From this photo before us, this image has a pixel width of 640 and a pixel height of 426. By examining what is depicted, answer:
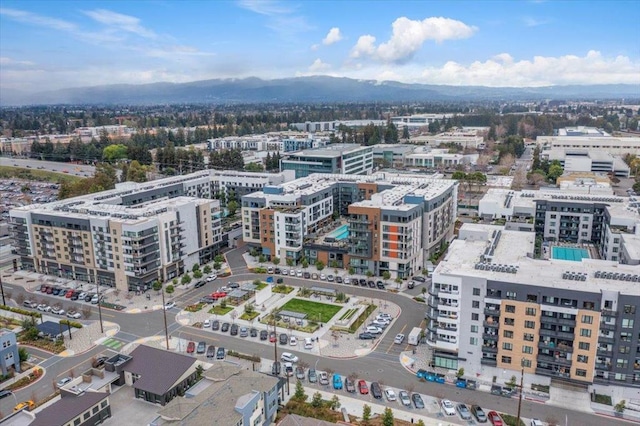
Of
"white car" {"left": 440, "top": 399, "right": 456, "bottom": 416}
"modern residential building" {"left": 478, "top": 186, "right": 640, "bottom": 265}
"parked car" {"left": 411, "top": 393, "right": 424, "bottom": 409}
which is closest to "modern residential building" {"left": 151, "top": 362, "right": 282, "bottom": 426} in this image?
"parked car" {"left": 411, "top": 393, "right": 424, "bottom": 409}

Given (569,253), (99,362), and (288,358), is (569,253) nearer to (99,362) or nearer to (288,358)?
(288,358)

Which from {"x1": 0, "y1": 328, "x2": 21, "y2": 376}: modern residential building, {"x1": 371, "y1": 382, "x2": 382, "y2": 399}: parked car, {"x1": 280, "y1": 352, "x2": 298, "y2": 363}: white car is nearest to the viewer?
{"x1": 371, "y1": 382, "x2": 382, "y2": 399}: parked car

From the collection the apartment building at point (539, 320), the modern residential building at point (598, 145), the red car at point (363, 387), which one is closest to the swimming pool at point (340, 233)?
the apartment building at point (539, 320)

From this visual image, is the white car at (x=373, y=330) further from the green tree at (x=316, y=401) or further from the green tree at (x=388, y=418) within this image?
the green tree at (x=388, y=418)

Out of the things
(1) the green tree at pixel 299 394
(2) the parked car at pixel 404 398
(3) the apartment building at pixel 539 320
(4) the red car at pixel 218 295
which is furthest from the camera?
(4) the red car at pixel 218 295

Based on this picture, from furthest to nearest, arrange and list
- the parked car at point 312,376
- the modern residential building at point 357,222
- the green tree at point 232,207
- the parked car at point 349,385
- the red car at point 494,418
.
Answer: the green tree at point 232,207 < the modern residential building at point 357,222 < the parked car at point 312,376 < the parked car at point 349,385 < the red car at point 494,418

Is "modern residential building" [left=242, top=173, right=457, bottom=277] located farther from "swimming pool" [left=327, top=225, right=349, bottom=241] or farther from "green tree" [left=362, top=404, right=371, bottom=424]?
"green tree" [left=362, top=404, right=371, bottom=424]

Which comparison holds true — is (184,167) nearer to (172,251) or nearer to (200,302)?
(172,251)
